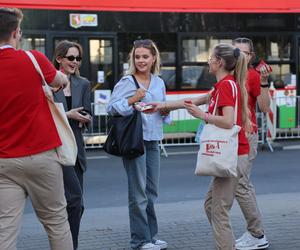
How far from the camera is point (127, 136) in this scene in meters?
4.90

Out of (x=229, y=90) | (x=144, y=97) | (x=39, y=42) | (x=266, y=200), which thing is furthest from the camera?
(x=39, y=42)

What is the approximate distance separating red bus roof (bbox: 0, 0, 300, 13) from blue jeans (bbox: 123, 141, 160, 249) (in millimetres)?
7195

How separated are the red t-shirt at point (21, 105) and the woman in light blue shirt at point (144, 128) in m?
1.34

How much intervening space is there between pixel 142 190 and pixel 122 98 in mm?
789

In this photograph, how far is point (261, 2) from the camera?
528 inches

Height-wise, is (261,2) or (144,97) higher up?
(261,2)

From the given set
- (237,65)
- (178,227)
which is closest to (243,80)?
(237,65)

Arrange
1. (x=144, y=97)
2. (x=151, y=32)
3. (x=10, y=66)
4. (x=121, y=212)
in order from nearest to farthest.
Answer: (x=10, y=66), (x=144, y=97), (x=121, y=212), (x=151, y=32)

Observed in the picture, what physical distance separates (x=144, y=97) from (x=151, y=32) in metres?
7.80

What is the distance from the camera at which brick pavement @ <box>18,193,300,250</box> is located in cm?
549

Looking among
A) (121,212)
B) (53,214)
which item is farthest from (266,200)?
(53,214)

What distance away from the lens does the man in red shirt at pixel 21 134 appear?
3.57 m

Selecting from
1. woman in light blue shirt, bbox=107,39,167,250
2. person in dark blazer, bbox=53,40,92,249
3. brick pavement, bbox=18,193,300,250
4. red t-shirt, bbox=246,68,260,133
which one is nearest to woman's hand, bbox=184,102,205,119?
woman in light blue shirt, bbox=107,39,167,250

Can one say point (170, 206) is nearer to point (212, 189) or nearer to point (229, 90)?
point (212, 189)
